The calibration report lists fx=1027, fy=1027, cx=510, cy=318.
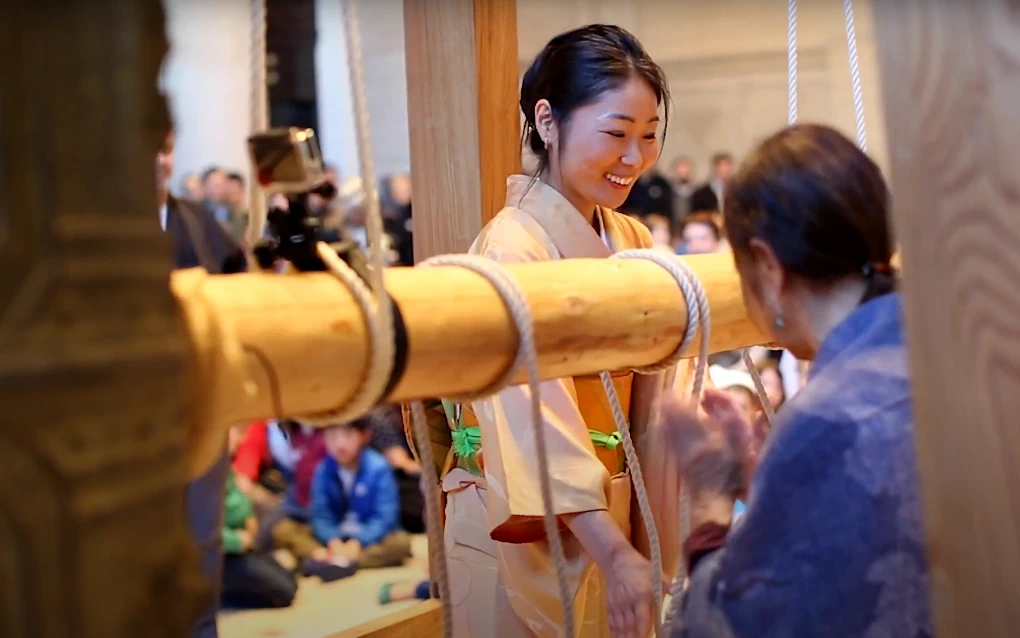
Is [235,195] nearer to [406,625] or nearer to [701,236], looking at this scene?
[701,236]

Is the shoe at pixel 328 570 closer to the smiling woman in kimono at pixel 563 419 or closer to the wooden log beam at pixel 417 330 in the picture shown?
the smiling woman in kimono at pixel 563 419

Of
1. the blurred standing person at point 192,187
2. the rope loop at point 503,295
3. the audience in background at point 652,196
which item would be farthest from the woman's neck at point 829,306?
the audience in background at point 652,196

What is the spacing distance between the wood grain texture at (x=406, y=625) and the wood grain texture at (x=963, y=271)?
100cm

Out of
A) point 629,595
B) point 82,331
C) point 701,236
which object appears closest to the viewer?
point 82,331

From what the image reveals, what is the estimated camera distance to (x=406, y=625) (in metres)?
1.41

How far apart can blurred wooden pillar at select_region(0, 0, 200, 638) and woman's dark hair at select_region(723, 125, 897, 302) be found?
431mm

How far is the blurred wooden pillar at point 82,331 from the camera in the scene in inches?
13.8

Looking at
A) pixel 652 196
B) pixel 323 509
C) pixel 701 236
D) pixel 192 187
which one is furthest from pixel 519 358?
pixel 652 196

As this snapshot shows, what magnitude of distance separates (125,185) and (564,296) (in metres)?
0.35

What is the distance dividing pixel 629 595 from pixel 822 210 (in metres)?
0.40

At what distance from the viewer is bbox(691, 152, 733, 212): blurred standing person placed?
155 inches

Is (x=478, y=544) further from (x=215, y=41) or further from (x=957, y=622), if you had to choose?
(x=215, y=41)

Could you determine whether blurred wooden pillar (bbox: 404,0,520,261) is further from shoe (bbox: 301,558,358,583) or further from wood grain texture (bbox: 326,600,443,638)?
shoe (bbox: 301,558,358,583)

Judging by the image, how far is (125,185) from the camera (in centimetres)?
38
